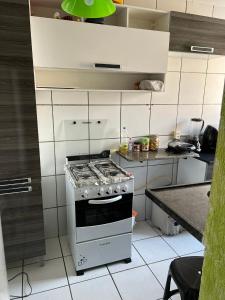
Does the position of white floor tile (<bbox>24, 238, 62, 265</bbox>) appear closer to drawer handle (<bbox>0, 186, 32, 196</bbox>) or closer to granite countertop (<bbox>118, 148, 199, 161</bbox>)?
drawer handle (<bbox>0, 186, 32, 196</bbox>)

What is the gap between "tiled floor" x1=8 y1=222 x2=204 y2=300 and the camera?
1648 millimetres

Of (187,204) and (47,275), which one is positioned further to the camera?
(47,275)

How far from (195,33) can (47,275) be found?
234 centimetres

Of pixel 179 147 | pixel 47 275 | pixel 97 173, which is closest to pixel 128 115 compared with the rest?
pixel 179 147

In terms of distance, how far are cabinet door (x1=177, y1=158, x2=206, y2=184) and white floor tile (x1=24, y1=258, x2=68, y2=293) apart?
142cm

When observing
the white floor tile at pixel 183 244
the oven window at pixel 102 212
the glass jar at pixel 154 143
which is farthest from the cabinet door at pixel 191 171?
the oven window at pixel 102 212

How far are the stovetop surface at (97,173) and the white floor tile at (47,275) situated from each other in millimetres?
767

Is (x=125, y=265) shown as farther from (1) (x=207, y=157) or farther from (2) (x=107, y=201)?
(1) (x=207, y=157)

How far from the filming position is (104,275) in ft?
5.95

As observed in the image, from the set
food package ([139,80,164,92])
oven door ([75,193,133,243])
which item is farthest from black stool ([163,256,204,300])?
food package ([139,80,164,92])

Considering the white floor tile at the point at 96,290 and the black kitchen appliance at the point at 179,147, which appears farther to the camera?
the black kitchen appliance at the point at 179,147

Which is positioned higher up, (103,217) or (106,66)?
(106,66)

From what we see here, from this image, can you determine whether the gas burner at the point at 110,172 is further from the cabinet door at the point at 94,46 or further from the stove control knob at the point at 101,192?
the cabinet door at the point at 94,46

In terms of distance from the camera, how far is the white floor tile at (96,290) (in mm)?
1619
